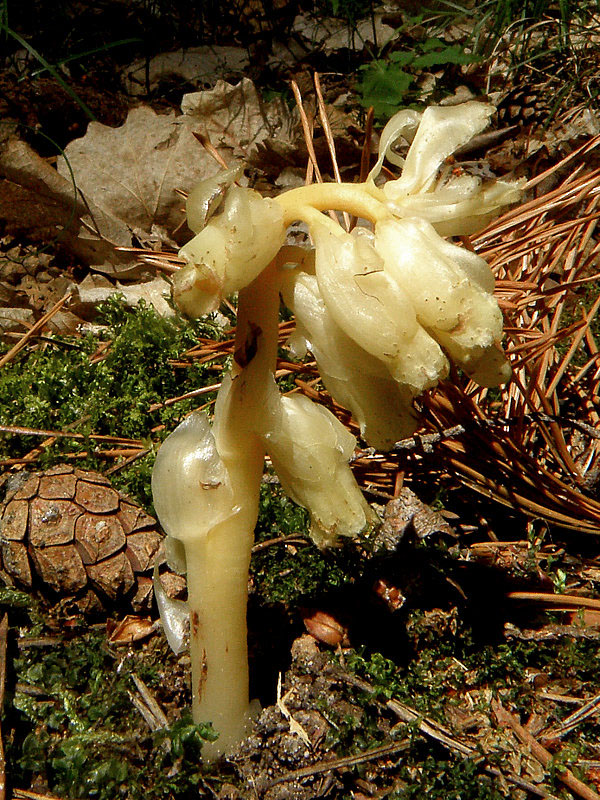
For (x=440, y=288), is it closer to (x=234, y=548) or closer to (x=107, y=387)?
(x=234, y=548)

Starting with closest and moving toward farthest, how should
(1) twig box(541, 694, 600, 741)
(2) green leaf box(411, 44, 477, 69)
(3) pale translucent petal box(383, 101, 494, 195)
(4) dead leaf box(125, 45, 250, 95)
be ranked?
(3) pale translucent petal box(383, 101, 494, 195)
(1) twig box(541, 694, 600, 741)
(2) green leaf box(411, 44, 477, 69)
(4) dead leaf box(125, 45, 250, 95)

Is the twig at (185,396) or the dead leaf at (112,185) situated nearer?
the twig at (185,396)

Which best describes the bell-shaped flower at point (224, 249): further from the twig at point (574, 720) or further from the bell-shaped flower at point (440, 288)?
the twig at point (574, 720)

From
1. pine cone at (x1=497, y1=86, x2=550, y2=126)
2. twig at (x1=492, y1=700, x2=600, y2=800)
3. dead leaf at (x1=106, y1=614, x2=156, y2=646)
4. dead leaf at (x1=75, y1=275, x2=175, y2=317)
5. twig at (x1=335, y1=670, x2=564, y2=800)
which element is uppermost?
pine cone at (x1=497, y1=86, x2=550, y2=126)

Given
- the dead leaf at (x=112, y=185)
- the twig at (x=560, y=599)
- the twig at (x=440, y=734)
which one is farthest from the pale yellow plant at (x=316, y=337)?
the dead leaf at (x=112, y=185)

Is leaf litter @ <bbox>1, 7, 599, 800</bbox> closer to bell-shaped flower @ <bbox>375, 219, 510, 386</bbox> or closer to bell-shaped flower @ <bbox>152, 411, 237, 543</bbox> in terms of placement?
bell-shaped flower @ <bbox>152, 411, 237, 543</bbox>

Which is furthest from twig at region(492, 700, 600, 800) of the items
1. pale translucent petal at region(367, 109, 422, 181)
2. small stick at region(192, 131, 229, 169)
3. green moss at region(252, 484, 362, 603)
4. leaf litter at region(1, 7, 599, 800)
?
small stick at region(192, 131, 229, 169)
